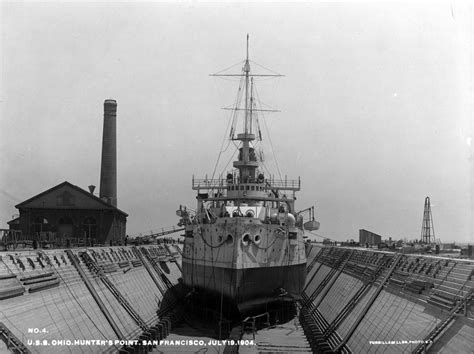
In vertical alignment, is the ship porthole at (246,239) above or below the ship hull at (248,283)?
above

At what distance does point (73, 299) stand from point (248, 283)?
10.9m

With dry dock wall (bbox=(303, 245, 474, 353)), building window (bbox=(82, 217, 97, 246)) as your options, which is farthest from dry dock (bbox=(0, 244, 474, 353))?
building window (bbox=(82, 217, 97, 246))

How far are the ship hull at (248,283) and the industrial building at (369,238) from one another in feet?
92.5

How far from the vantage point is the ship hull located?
27203 mm

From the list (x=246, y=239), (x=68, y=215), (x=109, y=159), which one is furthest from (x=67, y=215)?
(x=246, y=239)

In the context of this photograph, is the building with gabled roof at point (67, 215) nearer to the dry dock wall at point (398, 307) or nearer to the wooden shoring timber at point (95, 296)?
the wooden shoring timber at point (95, 296)

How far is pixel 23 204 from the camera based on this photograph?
42.1m

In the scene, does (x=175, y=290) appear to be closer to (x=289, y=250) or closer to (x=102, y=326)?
(x=289, y=250)

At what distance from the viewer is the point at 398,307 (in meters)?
19.3

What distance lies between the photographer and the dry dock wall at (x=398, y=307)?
14906mm

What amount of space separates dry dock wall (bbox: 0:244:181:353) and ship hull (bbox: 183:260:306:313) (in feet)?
11.2

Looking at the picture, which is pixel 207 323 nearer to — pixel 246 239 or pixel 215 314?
pixel 215 314

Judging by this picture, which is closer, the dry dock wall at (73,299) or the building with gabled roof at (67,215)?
the dry dock wall at (73,299)

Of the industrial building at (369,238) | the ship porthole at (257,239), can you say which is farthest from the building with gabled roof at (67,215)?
the industrial building at (369,238)
